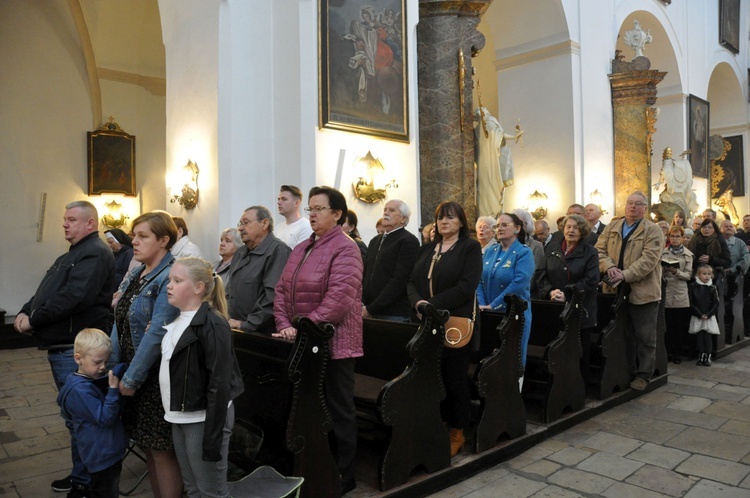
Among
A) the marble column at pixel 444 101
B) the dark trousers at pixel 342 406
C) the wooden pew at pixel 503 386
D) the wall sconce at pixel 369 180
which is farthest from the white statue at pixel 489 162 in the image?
the dark trousers at pixel 342 406

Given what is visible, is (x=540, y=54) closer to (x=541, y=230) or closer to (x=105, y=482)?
(x=541, y=230)

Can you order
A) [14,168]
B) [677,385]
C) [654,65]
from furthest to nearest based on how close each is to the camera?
1. [654,65]
2. [14,168]
3. [677,385]

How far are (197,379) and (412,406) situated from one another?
56.0 inches

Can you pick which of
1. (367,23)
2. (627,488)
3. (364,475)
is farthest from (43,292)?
(367,23)

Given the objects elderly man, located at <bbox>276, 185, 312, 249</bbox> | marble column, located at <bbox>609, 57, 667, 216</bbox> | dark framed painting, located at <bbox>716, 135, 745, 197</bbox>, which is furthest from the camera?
dark framed painting, located at <bbox>716, 135, 745, 197</bbox>

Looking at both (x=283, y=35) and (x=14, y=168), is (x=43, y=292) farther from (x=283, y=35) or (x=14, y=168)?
(x=14, y=168)

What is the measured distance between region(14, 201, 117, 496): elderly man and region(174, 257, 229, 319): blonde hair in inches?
47.4

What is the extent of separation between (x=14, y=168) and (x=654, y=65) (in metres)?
15.0

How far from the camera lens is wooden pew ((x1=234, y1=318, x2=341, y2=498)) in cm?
300

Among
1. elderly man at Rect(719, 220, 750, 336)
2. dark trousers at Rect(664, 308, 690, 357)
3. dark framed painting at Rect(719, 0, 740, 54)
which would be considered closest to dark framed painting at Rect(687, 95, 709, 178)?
dark framed painting at Rect(719, 0, 740, 54)

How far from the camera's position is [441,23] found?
8.23 metres

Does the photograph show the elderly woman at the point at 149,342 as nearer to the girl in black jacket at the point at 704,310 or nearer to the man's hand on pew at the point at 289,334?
the man's hand on pew at the point at 289,334

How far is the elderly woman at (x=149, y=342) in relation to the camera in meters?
2.70

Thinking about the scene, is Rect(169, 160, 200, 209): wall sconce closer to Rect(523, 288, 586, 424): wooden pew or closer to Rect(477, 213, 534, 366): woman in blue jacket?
Rect(477, 213, 534, 366): woman in blue jacket
